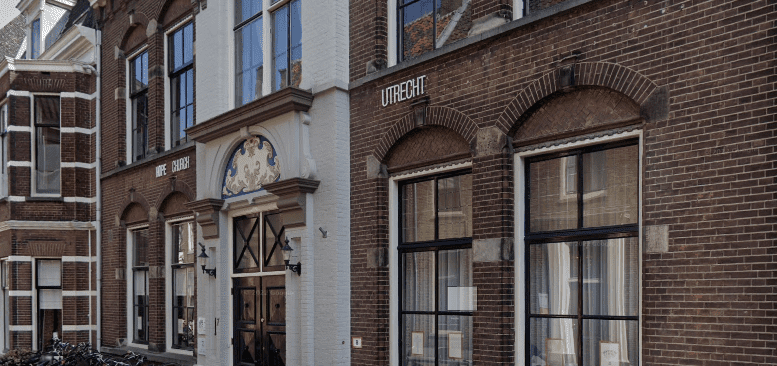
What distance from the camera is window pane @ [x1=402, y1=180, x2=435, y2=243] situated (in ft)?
30.2

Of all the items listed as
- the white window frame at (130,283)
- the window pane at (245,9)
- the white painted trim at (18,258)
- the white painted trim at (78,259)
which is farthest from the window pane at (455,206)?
the white painted trim at (18,258)

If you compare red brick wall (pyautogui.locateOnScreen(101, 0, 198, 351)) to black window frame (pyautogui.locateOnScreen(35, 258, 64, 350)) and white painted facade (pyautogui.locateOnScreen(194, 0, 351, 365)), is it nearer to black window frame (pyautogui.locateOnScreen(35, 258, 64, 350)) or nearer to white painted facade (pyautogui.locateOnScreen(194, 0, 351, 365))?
black window frame (pyautogui.locateOnScreen(35, 258, 64, 350))

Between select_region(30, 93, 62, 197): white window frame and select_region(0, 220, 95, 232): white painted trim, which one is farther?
select_region(30, 93, 62, 197): white window frame

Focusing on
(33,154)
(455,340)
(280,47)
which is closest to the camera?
(455,340)

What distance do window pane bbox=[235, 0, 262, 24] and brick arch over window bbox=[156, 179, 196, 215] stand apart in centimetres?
350

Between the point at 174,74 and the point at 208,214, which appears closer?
the point at 208,214

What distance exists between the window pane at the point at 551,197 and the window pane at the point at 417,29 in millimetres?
2464

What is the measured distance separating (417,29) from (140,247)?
9.82 m

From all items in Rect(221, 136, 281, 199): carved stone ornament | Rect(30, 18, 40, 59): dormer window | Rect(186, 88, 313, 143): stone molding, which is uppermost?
Rect(30, 18, 40, 59): dormer window

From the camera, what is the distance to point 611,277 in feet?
23.5

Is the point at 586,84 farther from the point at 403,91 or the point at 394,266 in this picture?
the point at 394,266

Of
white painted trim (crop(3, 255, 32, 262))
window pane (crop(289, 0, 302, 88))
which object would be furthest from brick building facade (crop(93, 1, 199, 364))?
window pane (crop(289, 0, 302, 88))

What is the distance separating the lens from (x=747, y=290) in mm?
5945

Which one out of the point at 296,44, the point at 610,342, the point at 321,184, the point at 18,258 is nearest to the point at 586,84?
the point at 610,342
